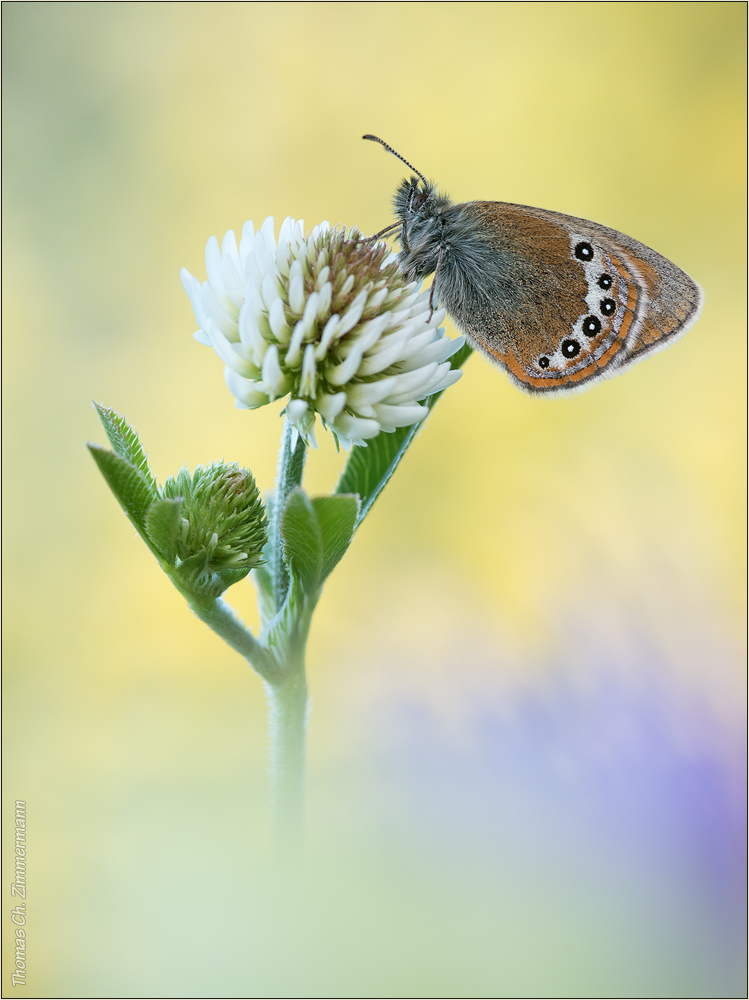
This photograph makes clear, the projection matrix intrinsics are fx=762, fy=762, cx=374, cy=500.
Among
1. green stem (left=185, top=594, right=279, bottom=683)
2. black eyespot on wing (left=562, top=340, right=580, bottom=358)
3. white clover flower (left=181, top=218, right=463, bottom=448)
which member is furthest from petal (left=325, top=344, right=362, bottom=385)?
black eyespot on wing (left=562, top=340, right=580, bottom=358)

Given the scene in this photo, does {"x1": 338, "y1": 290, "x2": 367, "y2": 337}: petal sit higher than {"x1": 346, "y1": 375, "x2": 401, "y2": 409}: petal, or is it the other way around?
{"x1": 338, "y1": 290, "x2": 367, "y2": 337}: petal

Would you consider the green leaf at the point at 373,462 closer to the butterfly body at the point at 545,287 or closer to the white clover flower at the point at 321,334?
the white clover flower at the point at 321,334

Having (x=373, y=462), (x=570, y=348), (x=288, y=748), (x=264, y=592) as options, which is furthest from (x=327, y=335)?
(x=570, y=348)

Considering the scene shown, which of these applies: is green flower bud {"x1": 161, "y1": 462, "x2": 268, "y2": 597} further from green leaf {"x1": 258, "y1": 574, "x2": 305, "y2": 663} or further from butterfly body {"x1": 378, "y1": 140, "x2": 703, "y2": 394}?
butterfly body {"x1": 378, "y1": 140, "x2": 703, "y2": 394}

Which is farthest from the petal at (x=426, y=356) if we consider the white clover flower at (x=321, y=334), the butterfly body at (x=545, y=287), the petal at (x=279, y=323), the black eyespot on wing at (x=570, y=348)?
the black eyespot on wing at (x=570, y=348)

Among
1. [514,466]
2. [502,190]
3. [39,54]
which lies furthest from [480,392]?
[39,54]

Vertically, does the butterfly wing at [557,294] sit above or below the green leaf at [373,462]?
above

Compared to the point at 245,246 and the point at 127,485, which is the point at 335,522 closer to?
the point at 127,485
